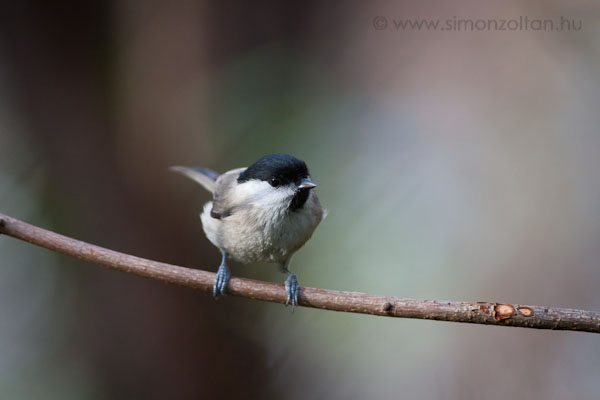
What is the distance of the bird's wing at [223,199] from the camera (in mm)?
2291

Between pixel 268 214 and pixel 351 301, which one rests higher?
pixel 268 214

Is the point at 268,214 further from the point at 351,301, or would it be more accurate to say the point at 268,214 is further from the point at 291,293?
the point at 351,301

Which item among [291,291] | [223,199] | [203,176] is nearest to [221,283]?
[291,291]

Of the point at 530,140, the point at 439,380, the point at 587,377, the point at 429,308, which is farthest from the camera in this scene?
the point at 530,140

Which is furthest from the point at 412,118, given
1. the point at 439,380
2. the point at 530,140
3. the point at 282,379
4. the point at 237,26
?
the point at 282,379

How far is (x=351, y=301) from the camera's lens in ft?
5.45

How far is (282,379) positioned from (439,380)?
0.97m

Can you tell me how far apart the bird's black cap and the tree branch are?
1.45ft

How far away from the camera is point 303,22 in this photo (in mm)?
3531

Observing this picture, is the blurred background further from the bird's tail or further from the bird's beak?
the bird's beak

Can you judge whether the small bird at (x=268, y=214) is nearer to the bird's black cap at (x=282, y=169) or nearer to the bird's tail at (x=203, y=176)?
the bird's black cap at (x=282, y=169)

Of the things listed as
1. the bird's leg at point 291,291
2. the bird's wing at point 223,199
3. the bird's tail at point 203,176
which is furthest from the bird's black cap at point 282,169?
the bird's tail at point 203,176

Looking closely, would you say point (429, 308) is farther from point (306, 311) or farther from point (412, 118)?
point (412, 118)

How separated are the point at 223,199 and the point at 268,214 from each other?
36 cm
